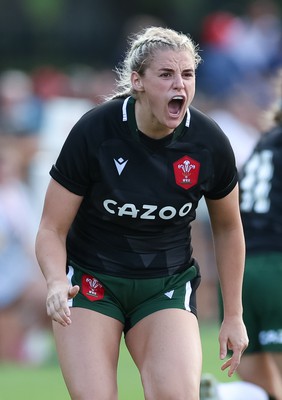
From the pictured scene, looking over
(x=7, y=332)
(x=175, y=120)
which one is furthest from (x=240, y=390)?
(x=7, y=332)

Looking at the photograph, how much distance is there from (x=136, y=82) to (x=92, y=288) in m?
1.08

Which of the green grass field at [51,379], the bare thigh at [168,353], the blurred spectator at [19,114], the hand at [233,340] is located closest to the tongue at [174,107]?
the bare thigh at [168,353]

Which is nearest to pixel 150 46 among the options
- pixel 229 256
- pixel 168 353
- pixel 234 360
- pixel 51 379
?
pixel 229 256

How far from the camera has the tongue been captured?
221 inches

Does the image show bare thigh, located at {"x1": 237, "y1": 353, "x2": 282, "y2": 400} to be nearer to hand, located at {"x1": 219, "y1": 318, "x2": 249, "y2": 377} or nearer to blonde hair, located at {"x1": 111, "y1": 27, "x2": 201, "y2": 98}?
hand, located at {"x1": 219, "y1": 318, "x2": 249, "y2": 377}

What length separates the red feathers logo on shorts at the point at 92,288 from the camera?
5.80m

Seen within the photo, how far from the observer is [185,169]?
5.75m

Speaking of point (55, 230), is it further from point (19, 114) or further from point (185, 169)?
point (19, 114)

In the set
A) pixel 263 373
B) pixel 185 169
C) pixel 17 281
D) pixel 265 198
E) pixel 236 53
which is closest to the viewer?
pixel 185 169

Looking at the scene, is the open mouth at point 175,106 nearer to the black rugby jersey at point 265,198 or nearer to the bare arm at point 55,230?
the bare arm at point 55,230

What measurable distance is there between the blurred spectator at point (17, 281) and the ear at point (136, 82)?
6082 millimetres

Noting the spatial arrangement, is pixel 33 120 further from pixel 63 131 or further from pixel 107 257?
pixel 107 257

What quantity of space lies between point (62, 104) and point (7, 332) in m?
3.59

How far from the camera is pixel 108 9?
84.5 ft
